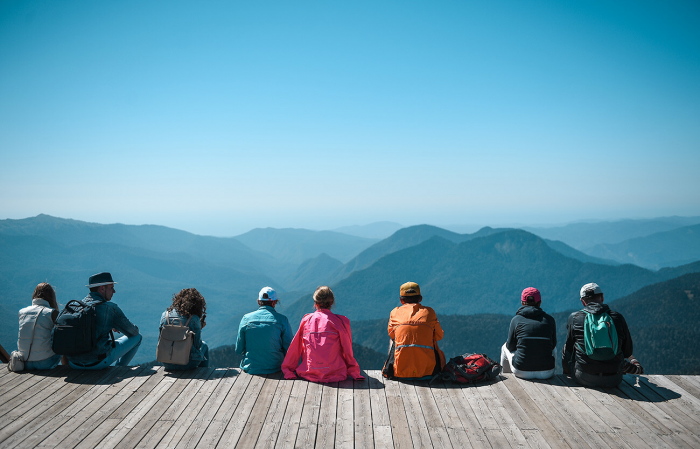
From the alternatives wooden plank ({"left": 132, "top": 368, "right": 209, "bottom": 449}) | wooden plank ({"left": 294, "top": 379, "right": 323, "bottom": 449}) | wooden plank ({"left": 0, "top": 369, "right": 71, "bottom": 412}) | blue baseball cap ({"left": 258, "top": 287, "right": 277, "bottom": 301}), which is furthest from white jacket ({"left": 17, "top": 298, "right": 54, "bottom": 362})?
wooden plank ({"left": 294, "top": 379, "right": 323, "bottom": 449})

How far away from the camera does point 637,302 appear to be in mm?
133250

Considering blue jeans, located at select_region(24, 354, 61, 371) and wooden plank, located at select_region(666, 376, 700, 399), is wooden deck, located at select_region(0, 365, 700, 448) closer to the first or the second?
wooden plank, located at select_region(666, 376, 700, 399)

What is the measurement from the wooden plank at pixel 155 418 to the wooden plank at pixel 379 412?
3.46 meters

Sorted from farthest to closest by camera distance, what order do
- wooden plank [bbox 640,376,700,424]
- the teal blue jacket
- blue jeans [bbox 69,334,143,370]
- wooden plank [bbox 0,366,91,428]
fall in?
blue jeans [bbox 69,334,143,370] < the teal blue jacket < wooden plank [bbox 640,376,700,424] < wooden plank [bbox 0,366,91,428]

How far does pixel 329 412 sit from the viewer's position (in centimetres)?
695

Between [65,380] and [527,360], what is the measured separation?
979 centimetres

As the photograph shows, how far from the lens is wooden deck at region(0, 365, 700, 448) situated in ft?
20.1

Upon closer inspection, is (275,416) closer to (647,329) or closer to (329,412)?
(329,412)

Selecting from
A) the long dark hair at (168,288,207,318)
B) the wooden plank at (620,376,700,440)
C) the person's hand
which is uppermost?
the long dark hair at (168,288,207,318)

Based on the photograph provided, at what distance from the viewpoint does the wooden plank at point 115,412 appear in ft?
20.0

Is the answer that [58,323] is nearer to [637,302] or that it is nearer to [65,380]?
[65,380]

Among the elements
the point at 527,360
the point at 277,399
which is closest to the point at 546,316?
the point at 527,360

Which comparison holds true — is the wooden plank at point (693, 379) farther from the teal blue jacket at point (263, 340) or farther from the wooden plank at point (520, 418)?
the teal blue jacket at point (263, 340)

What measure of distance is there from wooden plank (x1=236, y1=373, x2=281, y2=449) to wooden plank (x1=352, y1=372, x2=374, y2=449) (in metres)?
1.60
